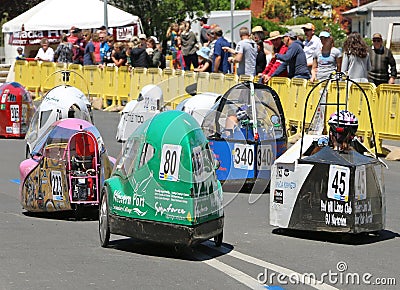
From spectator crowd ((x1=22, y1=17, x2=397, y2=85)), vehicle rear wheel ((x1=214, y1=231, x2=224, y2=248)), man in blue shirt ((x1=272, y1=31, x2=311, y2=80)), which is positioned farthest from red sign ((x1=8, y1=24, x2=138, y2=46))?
vehicle rear wheel ((x1=214, y1=231, x2=224, y2=248))

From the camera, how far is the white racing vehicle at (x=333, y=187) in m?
9.59

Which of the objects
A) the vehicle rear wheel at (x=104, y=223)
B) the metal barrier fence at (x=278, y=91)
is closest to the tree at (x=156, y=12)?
the metal barrier fence at (x=278, y=91)

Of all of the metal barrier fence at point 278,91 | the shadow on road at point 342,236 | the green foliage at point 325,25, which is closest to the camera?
the shadow on road at point 342,236

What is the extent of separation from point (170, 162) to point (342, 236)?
238 centimetres

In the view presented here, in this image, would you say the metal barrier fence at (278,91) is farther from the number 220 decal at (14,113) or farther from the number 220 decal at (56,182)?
the number 220 decal at (56,182)

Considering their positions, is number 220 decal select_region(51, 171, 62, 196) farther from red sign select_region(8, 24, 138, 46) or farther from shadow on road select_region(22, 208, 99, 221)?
red sign select_region(8, 24, 138, 46)

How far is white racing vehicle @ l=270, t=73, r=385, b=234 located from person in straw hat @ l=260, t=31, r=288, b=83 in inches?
339

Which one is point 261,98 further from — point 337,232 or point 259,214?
point 337,232

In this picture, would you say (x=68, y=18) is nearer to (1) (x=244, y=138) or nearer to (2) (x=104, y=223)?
(1) (x=244, y=138)

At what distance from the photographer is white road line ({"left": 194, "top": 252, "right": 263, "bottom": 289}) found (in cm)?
797

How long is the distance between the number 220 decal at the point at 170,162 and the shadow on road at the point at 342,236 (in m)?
2.05

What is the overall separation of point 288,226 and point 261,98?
392 cm

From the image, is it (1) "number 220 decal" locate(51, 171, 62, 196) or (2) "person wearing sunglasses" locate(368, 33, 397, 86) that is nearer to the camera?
(1) "number 220 decal" locate(51, 171, 62, 196)

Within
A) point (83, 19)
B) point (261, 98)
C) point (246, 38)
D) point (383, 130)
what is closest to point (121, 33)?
point (83, 19)
